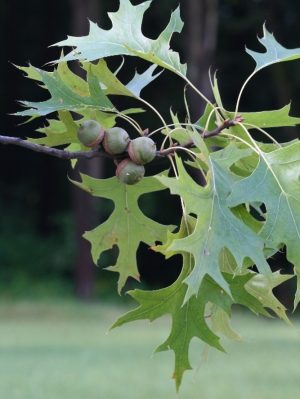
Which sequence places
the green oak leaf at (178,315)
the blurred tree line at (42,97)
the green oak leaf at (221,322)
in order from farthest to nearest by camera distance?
the blurred tree line at (42,97)
the green oak leaf at (221,322)
the green oak leaf at (178,315)

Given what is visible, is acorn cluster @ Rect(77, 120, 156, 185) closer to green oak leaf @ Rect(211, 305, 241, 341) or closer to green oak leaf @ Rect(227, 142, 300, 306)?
green oak leaf @ Rect(227, 142, 300, 306)

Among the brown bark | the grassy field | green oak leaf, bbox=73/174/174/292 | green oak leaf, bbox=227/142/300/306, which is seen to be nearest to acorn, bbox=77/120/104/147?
green oak leaf, bbox=227/142/300/306

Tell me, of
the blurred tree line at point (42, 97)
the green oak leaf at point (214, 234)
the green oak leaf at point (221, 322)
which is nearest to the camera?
the green oak leaf at point (214, 234)

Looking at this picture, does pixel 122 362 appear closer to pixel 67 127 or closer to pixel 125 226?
pixel 125 226

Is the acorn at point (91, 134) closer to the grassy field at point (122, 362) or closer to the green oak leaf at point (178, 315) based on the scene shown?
the green oak leaf at point (178, 315)

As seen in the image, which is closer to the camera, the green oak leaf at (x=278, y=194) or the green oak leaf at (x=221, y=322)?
the green oak leaf at (x=278, y=194)

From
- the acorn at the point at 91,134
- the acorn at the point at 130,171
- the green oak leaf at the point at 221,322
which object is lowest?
the green oak leaf at the point at 221,322

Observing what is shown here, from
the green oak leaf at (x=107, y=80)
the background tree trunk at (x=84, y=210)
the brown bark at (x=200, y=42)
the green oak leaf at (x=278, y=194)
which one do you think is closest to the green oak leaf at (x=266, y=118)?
the green oak leaf at (x=278, y=194)

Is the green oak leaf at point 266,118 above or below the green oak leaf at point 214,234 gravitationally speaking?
above
